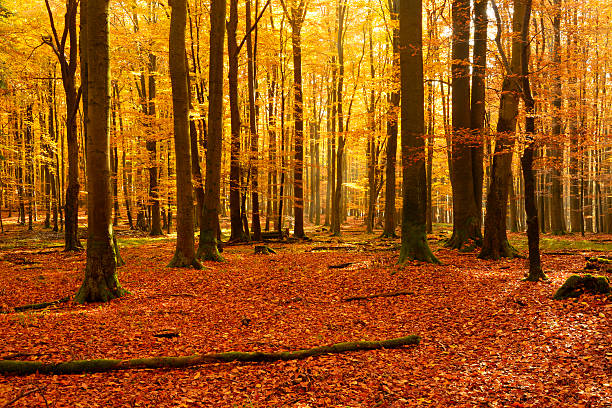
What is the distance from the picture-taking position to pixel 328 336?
5922mm

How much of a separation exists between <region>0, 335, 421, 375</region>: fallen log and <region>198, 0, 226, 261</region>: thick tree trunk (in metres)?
8.04

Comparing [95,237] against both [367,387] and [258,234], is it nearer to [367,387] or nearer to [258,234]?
[367,387]

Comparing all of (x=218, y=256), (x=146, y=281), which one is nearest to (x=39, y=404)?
(x=146, y=281)

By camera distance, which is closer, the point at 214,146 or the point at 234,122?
the point at 214,146

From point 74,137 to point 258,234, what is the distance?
885 centimetres

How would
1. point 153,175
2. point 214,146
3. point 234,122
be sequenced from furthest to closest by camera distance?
point 153,175
point 234,122
point 214,146

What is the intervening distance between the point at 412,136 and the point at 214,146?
22.0 feet

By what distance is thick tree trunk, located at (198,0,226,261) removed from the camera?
12.9 m

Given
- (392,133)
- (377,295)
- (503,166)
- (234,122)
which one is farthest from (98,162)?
(392,133)

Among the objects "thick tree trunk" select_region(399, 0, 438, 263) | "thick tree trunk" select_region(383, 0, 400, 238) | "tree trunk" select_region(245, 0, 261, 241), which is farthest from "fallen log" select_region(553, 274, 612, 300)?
"tree trunk" select_region(245, 0, 261, 241)

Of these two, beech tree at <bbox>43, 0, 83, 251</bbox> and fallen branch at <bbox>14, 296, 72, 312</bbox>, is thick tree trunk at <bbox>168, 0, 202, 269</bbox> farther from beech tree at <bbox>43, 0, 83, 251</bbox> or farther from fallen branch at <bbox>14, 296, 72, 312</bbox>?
beech tree at <bbox>43, 0, 83, 251</bbox>

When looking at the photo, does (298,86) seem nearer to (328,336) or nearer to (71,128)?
(71,128)

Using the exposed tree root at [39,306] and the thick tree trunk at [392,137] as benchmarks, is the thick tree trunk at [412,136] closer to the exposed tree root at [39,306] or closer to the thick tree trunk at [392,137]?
the thick tree trunk at [392,137]

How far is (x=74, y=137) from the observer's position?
15.2 meters
